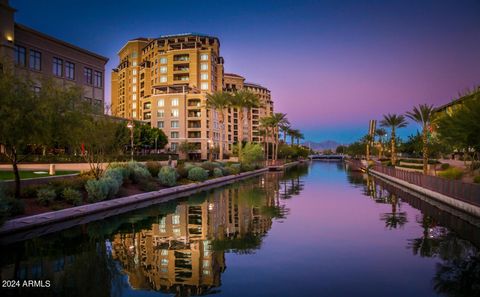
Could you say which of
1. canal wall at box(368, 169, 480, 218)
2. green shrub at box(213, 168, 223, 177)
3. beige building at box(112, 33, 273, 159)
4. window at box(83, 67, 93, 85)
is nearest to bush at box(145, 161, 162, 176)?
green shrub at box(213, 168, 223, 177)

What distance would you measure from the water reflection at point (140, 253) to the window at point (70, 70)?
43246 millimetres

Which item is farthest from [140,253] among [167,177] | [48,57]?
[48,57]

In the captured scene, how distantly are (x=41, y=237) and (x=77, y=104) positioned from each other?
887 cm

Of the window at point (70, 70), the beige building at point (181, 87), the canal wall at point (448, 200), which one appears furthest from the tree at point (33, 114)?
the beige building at point (181, 87)

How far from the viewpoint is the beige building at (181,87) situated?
105375 mm

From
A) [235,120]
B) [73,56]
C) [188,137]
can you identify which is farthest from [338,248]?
[235,120]

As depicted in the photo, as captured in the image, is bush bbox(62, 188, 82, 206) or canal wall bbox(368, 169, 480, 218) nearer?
canal wall bbox(368, 169, 480, 218)

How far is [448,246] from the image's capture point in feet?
44.1

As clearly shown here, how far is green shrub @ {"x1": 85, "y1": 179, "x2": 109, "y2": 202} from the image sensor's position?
21.6 m

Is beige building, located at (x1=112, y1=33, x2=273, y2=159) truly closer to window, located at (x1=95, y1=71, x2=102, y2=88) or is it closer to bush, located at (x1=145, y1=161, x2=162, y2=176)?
window, located at (x1=95, y1=71, x2=102, y2=88)

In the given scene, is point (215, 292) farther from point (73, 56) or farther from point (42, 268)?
point (73, 56)

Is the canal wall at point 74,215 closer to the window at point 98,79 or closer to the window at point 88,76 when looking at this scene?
the window at point 88,76

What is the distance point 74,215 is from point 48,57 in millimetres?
41844

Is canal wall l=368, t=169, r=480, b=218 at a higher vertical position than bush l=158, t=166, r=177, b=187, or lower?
lower
